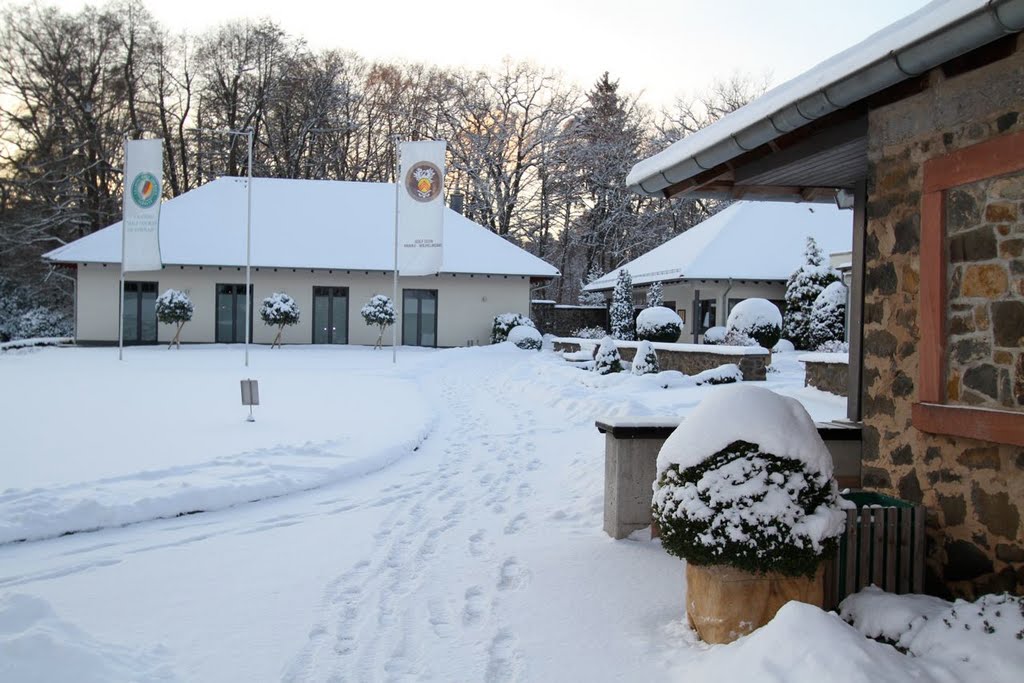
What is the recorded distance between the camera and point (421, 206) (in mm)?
21688

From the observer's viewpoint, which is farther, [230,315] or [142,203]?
[230,315]

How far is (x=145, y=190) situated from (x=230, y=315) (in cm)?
780

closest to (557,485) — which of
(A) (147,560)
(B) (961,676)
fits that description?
(A) (147,560)

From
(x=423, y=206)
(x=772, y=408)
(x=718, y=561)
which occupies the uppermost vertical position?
(x=423, y=206)

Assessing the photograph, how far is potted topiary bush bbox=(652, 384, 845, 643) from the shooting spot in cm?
379

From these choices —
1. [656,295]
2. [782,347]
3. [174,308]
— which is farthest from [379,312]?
[782,347]

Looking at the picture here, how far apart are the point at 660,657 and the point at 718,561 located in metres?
0.57

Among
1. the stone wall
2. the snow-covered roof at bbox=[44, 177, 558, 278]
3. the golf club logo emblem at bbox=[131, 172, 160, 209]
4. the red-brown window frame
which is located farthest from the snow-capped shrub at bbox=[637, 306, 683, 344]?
the red-brown window frame

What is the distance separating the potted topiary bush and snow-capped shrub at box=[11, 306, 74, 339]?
36.8 m

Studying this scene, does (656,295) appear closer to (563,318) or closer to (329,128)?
(563,318)

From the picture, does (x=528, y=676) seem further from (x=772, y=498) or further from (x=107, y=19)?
(x=107, y=19)

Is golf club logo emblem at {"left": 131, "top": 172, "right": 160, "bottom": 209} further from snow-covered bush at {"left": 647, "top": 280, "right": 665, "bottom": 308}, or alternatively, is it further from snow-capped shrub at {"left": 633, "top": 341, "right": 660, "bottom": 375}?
snow-covered bush at {"left": 647, "top": 280, "right": 665, "bottom": 308}

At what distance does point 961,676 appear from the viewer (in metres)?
3.28

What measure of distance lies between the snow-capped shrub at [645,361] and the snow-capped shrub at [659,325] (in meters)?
5.00
